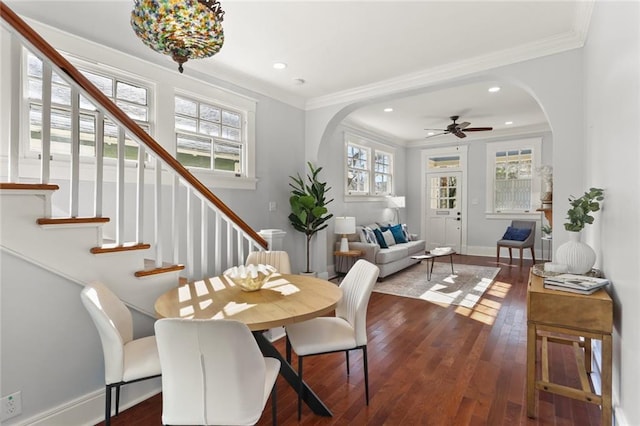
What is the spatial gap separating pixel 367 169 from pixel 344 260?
2.33m

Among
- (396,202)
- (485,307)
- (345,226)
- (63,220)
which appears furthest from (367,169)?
(63,220)

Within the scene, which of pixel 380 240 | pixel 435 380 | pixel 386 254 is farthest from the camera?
pixel 380 240

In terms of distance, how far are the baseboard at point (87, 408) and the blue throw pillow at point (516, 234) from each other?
6745mm

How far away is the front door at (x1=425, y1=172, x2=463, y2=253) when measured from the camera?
788 centimetres

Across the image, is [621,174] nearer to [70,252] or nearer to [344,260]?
[70,252]

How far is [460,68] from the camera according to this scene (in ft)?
11.6

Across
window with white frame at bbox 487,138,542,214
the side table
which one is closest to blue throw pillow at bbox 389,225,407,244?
the side table

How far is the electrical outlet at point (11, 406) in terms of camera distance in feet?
5.19

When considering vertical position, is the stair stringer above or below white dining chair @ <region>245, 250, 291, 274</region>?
above

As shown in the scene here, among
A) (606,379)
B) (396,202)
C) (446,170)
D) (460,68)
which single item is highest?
(460,68)

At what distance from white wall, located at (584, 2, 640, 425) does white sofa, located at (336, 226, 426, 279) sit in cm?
321

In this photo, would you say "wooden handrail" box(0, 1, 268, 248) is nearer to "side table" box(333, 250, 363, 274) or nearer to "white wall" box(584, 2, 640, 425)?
"white wall" box(584, 2, 640, 425)

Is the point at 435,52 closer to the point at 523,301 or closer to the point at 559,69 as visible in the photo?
the point at 559,69

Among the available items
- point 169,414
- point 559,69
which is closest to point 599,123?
point 559,69
